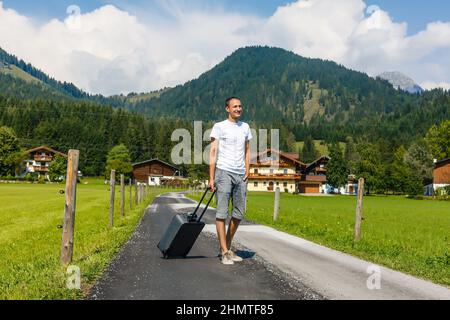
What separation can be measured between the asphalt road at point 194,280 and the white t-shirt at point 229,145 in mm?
1558

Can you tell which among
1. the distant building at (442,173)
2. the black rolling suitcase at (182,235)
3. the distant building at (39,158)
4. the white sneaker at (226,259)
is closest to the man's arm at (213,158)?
the black rolling suitcase at (182,235)

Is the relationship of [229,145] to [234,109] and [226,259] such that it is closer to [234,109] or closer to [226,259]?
[234,109]

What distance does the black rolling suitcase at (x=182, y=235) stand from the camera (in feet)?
24.9

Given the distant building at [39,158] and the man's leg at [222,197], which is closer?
the man's leg at [222,197]

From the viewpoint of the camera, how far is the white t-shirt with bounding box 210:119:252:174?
25.3 ft

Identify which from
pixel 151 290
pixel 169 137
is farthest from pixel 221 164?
pixel 169 137

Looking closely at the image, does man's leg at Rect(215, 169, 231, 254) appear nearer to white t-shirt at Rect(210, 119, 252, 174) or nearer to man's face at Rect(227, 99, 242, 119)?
white t-shirt at Rect(210, 119, 252, 174)

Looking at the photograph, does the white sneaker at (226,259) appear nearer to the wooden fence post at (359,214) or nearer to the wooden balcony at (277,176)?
the wooden fence post at (359,214)

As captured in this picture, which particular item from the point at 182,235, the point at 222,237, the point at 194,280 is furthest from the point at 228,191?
the point at 194,280

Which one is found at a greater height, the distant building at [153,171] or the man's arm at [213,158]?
the distant building at [153,171]

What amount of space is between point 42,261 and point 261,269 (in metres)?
3.92

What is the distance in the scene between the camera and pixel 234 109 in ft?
25.2

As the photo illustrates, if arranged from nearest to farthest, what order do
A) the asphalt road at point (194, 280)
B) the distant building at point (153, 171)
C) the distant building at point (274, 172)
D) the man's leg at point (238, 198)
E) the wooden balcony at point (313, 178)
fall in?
the asphalt road at point (194, 280) → the man's leg at point (238, 198) → the distant building at point (274, 172) → the wooden balcony at point (313, 178) → the distant building at point (153, 171)
